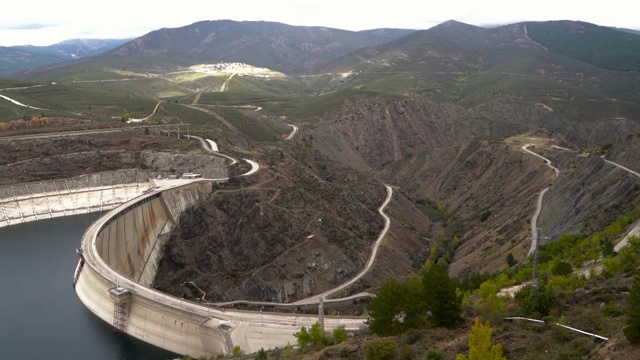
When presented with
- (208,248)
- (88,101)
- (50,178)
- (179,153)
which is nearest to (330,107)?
(88,101)

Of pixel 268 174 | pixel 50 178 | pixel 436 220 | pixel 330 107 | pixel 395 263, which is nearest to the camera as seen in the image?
pixel 395 263

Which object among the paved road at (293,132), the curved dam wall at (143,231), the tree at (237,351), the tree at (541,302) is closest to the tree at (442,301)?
the tree at (541,302)

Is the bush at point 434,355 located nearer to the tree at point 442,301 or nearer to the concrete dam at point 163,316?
the tree at point 442,301

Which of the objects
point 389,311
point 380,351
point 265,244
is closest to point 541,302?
point 389,311

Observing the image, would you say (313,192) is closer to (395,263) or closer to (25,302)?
(395,263)

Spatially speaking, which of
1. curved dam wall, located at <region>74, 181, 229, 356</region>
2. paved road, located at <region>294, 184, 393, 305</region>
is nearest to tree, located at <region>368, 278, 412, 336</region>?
curved dam wall, located at <region>74, 181, 229, 356</region>

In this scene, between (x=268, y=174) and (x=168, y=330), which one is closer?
(x=168, y=330)

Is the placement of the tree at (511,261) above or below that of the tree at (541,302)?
below
